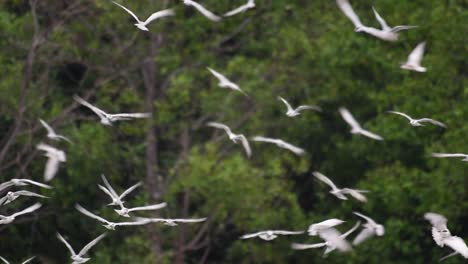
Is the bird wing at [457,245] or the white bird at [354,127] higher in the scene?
the white bird at [354,127]

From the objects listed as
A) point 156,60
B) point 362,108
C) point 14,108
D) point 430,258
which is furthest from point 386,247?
point 14,108

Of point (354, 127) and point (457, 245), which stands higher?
point (354, 127)

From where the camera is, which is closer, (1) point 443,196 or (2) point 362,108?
(1) point 443,196

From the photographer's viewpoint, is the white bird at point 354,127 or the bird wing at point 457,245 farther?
the white bird at point 354,127

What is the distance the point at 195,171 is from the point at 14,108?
256 centimetres

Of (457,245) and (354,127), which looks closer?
(457,245)

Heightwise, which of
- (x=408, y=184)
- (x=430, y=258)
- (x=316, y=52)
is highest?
(x=316, y=52)

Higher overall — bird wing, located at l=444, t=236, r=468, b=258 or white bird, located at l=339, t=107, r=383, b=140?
white bird, located at l=339, t=107, r=383, b=140

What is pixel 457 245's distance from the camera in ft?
44.7

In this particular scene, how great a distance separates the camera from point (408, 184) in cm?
2016

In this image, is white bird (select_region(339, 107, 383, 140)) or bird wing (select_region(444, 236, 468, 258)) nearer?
bird wing (select_region(444, 236, 468, 258))

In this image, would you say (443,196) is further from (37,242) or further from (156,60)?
(37,242)

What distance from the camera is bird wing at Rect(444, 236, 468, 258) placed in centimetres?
1346

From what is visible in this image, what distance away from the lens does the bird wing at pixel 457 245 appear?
44.2ft
